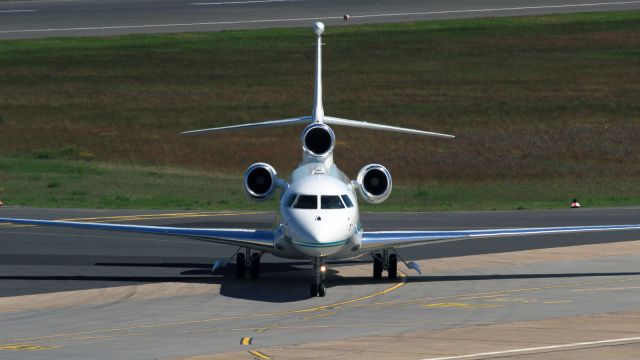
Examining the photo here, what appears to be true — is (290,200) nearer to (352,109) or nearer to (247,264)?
(247,264)

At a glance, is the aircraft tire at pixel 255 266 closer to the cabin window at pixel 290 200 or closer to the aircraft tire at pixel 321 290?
the cabin window at pixel 290 200

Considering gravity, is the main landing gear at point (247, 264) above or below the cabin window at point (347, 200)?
below

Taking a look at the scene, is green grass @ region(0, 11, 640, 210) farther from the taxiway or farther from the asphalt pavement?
the taxiway

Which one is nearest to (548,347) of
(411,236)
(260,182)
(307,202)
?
(307,202)

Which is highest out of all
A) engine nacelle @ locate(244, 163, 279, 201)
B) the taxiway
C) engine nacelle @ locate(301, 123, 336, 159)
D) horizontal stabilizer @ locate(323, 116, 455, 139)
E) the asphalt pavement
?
the asphalt pavement

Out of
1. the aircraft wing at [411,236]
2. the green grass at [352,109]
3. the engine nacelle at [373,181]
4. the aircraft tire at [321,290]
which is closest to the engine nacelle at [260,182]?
the engine nacelle at [373,181]

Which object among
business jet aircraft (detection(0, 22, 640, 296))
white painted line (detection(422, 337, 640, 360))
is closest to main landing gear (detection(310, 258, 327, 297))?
business jet aircraft (detection(0, 22, 640, 296))

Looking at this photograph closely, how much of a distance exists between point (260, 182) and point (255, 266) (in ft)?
7.11

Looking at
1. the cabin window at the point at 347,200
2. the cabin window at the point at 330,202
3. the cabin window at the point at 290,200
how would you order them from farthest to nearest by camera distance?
the cabin window at the point at 347,200
the cabin window at the point at 290,200
the cabin window at the point at 330,202

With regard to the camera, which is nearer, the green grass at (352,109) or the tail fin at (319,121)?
the tail fin at (319,121)

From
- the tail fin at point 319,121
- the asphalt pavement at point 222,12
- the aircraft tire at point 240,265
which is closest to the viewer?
the aircraft tire at point 240,265

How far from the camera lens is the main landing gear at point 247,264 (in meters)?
32.6

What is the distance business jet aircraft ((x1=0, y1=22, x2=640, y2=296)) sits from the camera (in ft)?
95.0

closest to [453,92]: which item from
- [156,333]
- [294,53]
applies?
[294,53]
